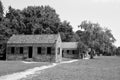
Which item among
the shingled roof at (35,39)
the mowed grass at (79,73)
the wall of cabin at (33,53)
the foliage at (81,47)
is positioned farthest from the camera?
the foliage at (81,47)

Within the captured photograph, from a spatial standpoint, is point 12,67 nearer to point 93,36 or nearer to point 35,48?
point 35,48

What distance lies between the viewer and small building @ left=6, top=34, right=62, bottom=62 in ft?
129

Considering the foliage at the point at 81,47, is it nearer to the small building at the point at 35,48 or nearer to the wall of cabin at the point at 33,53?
the small building at the point at 35,48

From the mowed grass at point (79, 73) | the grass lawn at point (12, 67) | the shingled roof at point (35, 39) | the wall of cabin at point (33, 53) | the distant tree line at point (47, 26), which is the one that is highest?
the distant tree line at point (47, 26)

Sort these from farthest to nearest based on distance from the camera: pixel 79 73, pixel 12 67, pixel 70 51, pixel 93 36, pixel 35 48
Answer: pixel 93 36 < pixel 70 51 < pixel 35 48 < pixel 12 67 < pixel 79 73

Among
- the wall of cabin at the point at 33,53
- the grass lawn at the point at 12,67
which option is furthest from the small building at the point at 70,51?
the grass lawn at the point at 12,67

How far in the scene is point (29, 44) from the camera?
40469mm

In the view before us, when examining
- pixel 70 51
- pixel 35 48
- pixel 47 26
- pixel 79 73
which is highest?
pixel 47 26

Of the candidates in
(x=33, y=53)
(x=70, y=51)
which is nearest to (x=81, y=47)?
(x=70, y=51)

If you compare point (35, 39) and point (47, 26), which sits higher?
point (47, 26)

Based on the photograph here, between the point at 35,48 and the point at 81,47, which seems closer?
the point at 35,48

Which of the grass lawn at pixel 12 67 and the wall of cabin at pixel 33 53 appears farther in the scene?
the wall of cabin at pixel 33 53

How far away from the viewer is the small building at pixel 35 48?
129 feet

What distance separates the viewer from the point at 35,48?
40.1 metres
